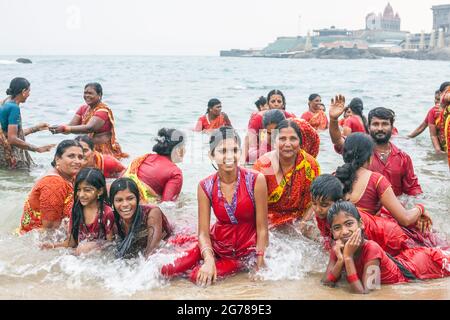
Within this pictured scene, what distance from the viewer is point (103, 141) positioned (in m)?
7.26

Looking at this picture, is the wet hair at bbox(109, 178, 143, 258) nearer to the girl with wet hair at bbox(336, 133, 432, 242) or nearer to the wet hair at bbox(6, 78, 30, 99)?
the girl with wet hair at bbox(336, 133, 432, 242)

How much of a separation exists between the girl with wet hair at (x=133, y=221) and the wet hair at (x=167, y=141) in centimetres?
133

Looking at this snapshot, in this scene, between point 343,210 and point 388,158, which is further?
point 388,158

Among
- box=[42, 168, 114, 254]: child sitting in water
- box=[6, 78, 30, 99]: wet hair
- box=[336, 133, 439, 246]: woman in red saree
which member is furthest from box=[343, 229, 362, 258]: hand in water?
box=[6, 78, 30, 99]: wet hair

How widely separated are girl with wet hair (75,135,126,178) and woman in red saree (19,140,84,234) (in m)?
0.17

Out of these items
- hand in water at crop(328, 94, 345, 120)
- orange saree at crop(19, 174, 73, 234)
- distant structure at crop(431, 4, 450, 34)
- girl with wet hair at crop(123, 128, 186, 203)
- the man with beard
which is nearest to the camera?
orange saree at crop(19, 174, 73, 234)

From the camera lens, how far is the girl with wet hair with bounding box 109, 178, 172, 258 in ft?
12.8

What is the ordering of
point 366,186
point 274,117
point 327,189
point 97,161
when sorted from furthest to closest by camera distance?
1. point 274,117
2. point 97,161
3. point 366,186
4. point 327,189

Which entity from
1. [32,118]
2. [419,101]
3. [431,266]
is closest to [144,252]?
[431,266]

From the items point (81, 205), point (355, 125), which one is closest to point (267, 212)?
point (81, 205)

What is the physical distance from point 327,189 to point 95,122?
4178 mm

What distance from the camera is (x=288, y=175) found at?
4.50 meters

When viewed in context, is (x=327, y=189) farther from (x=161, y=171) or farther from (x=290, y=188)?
(x=161, y=171)
